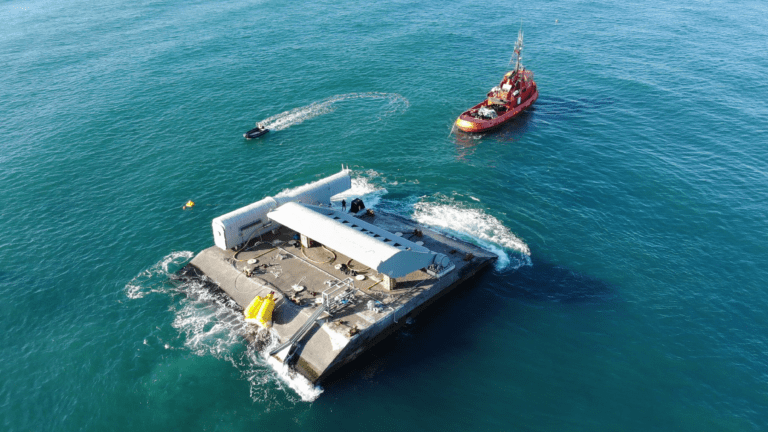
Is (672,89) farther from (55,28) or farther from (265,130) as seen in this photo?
(55,28)

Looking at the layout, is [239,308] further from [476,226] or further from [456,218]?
[476,226]

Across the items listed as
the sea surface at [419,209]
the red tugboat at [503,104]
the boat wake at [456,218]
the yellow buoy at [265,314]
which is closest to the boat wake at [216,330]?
the sea surface at [419,209]

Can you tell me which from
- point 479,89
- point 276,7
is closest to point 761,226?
point 479,89

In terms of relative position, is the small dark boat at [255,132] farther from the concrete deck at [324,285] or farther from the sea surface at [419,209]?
the concrete deck at [324,285]

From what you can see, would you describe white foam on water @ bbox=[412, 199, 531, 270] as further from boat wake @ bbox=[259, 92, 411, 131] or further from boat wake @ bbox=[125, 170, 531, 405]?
boat wake @ bbox=[259, 92, 411, 131]

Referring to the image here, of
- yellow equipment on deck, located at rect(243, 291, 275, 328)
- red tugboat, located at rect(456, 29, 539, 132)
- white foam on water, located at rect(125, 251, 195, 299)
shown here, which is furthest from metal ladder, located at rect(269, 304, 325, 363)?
→ red tugboat, located at rect(456, 29, 539, 132)

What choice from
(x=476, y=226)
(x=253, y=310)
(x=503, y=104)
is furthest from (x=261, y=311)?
(x=503, y=104)

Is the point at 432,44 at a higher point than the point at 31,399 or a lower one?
higher
